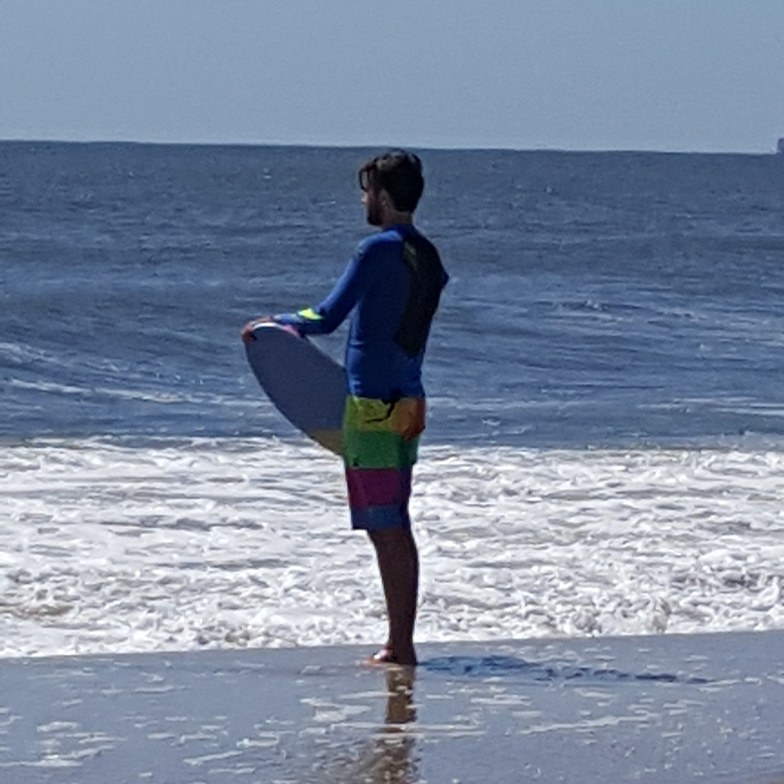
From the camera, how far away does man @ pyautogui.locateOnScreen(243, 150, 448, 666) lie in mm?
5902

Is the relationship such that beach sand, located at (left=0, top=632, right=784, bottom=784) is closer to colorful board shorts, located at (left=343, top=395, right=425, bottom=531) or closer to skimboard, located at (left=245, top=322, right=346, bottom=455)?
colorful board shorts, located at (left=343, top=395, right=425, bottom=531)

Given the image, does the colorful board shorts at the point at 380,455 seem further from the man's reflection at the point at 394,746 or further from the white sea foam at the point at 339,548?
the white sea foam at the point at 339,548

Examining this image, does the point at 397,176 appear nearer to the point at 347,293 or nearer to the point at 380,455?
the point at 347,293

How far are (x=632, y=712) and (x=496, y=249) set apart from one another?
38998 mm

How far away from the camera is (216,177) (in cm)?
9381

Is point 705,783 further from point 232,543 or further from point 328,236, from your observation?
point 328,236

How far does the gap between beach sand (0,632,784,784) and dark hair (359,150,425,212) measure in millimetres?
1367

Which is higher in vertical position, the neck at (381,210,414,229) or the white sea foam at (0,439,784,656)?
the neck at (381,210,414,229)

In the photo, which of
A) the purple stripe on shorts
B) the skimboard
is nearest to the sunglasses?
the skimboard

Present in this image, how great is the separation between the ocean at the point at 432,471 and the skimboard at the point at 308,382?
4.21 feet

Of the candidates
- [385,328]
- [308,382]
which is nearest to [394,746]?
[385,328]

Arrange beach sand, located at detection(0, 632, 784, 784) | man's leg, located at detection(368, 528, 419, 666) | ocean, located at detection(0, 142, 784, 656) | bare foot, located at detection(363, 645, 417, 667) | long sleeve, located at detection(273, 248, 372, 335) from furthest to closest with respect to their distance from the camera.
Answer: ocean, located at detection(0, 142, 784, 656), bare foot, located at detection(363, 645, 417, 667), man's leg, located at detection(368, 528, 419, 666), long sleeve, located at detection(273, 248, 372, 335), beach sand, located at detection(0, 632, 784, 784)

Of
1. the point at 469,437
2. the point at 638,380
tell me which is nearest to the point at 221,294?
the point at 638,380

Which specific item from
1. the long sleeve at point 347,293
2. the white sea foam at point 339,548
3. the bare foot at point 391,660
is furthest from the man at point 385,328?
the white sea foam at point 339,548
